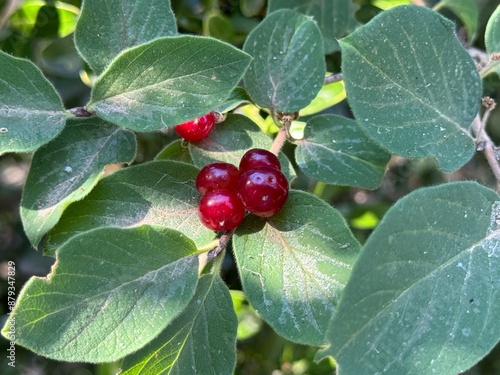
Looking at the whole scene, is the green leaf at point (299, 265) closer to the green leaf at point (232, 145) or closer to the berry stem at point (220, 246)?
the berry stem at point (220, 246)

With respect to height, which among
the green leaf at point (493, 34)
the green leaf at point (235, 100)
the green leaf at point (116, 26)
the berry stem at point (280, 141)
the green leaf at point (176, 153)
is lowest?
the green leaf at point (176, 153)

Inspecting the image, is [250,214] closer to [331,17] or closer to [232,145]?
[232,145]

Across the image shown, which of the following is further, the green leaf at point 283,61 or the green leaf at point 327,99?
the green leaf at point 327,99

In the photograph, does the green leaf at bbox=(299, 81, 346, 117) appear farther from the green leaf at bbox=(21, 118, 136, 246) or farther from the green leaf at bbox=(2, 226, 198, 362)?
the green leaf at bbox=(2, 226, 198, 362)

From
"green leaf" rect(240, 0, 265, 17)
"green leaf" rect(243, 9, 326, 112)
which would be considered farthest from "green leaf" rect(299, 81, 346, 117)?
"green leaf" rect(240, 0, 265, 17)

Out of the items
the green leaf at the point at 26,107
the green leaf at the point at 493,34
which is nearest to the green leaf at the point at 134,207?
the green leaf at the point at 26,107

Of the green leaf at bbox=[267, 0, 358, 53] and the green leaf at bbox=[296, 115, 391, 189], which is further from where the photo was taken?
the green leaf at bbox=[267, 0, 358, 53]

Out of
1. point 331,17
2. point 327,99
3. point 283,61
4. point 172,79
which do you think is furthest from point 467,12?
point 172,79
